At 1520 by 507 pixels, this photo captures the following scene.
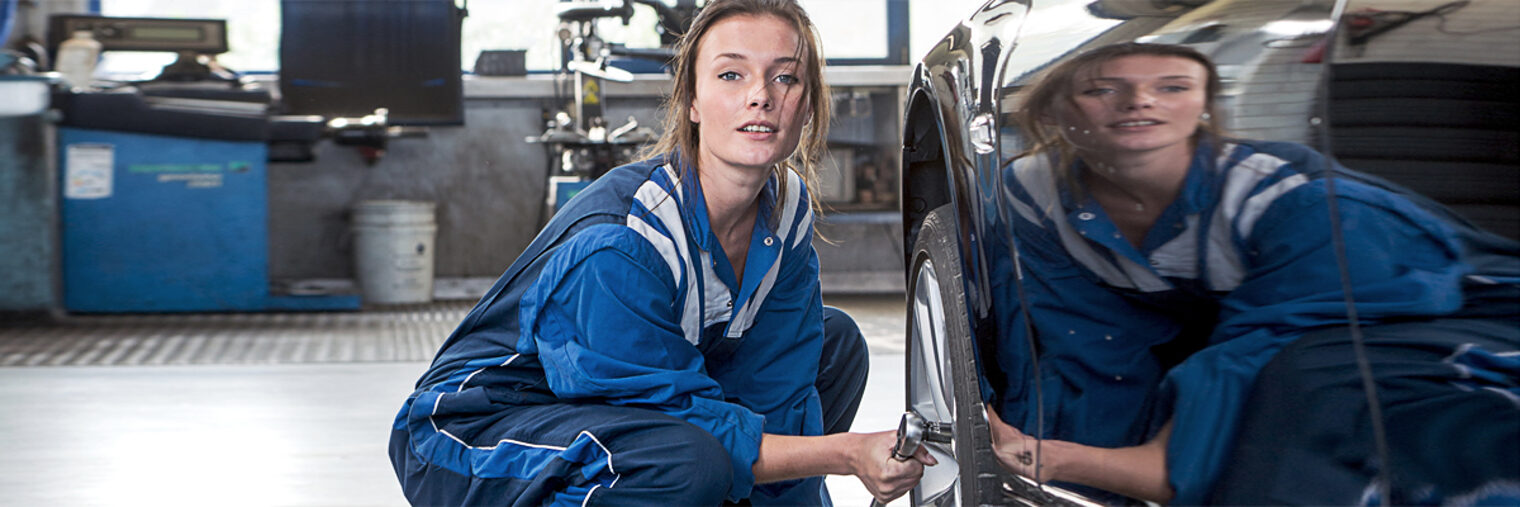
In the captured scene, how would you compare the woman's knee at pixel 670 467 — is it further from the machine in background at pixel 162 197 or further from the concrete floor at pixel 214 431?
the machine in background at pixel 162 197

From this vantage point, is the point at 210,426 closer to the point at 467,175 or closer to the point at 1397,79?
the point at 1397,79

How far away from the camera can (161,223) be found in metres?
5.13

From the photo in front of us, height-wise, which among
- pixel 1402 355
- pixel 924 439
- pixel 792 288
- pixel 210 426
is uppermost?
pixel 1402 355

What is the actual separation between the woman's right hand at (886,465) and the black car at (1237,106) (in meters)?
0.05

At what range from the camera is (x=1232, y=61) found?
0.83 meters

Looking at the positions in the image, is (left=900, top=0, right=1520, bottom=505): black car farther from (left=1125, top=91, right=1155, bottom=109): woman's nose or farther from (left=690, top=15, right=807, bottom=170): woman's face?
(left=690, top=15, right=807, bottom=170): woman's face

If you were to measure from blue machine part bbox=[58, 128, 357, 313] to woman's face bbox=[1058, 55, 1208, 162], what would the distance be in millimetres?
4772

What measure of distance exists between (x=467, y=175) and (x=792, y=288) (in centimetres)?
491

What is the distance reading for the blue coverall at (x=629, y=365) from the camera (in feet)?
4.82

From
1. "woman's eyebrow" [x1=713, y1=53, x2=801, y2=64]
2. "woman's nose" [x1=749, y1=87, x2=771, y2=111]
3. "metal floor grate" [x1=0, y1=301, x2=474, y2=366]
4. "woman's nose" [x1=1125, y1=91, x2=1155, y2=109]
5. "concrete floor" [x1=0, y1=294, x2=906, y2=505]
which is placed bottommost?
"metal floor grate" [x1=0, y1=301, x2=474, y2=366]

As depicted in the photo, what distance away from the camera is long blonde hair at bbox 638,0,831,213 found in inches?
62.3

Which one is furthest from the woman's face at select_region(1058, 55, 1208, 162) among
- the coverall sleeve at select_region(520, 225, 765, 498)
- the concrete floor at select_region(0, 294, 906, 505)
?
the concrete floor at select_region(0, 294, 906, 505)

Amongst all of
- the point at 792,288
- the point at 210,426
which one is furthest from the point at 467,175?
the point at 792,288

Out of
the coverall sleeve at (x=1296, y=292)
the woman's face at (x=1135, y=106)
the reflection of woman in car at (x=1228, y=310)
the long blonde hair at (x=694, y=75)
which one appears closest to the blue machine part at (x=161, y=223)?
the long blonde hair at (x=694, y=75)
